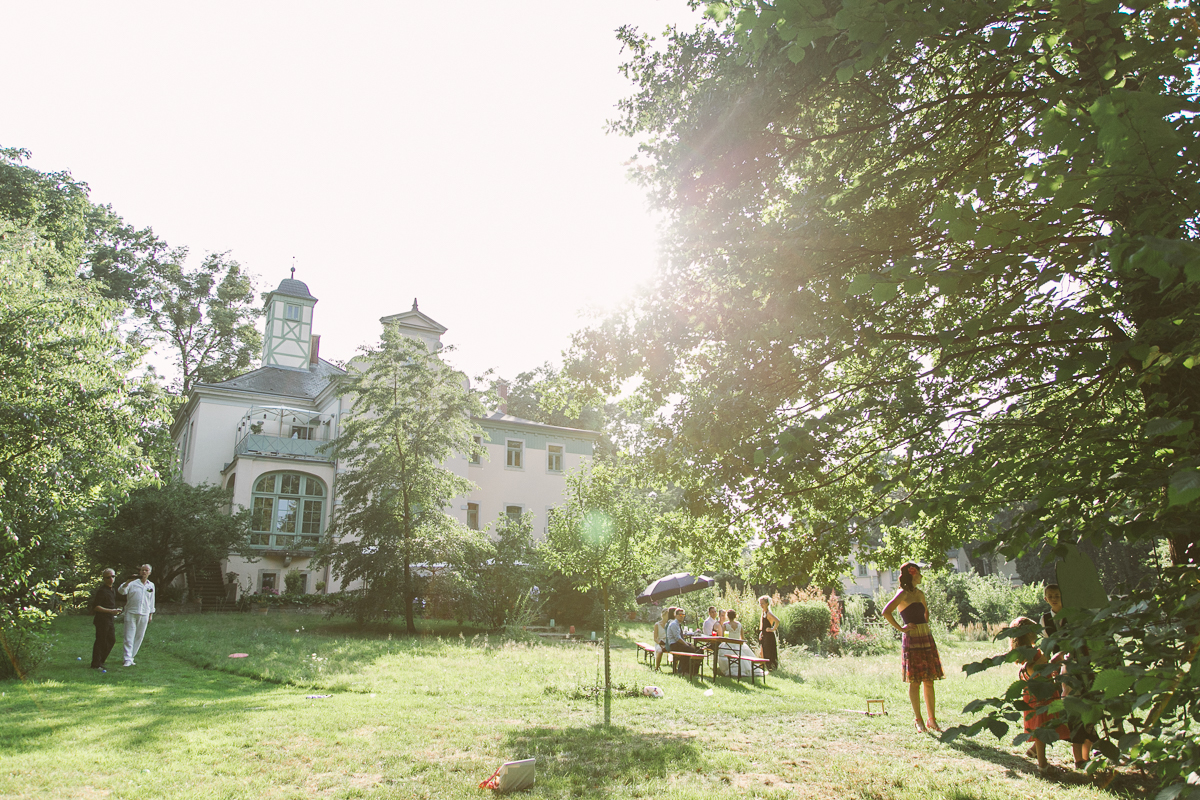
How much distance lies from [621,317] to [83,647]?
12.9 metres

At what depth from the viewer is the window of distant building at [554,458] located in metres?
33.7

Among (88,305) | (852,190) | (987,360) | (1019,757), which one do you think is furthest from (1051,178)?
(88,305)

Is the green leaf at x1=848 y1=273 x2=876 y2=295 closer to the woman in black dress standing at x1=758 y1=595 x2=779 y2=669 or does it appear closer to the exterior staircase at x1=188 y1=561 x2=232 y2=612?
the woman in black dress standing at x1=758 y1=595 x2=779 y2=669

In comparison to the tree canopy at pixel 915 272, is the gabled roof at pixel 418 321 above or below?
above

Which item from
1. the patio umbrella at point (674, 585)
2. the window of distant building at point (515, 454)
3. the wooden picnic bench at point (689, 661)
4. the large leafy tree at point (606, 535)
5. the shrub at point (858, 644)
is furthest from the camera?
the window of distant building at point (515, 454)

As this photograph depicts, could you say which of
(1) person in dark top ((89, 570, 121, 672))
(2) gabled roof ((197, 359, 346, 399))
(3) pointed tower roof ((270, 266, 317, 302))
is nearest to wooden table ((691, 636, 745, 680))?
(1) person in dark top ((89, 570, 121, 672))

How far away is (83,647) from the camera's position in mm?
13156

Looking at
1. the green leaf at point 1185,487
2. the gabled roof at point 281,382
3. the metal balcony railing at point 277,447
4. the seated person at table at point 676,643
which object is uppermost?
the gabled roof at point 281,382

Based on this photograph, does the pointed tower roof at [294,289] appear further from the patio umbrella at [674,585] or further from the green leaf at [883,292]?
the green leaf at [883,292]

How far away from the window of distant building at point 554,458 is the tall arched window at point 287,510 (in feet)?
33.6

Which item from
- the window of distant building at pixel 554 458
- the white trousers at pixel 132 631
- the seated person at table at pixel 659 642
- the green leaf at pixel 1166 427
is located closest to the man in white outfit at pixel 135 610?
the white trousers at pixel 132 631

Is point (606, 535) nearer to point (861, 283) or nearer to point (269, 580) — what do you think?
point (861, 283)

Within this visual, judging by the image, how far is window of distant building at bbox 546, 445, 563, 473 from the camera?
1328 inches

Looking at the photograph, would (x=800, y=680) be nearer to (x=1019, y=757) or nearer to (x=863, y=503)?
(x=1019, y=757)
